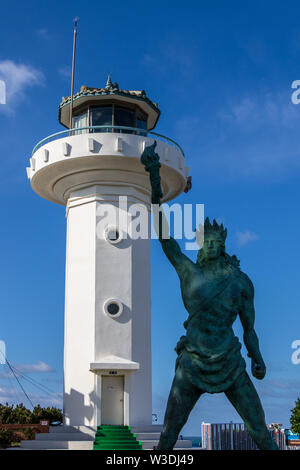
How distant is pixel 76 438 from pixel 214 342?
16975 millimetres

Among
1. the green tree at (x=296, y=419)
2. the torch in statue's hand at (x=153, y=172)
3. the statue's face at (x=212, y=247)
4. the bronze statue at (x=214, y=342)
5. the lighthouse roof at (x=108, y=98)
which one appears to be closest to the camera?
the bronze statue at (x=214, y=342)

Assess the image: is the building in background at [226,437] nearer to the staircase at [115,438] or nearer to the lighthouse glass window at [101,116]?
the staircase at [115,438]

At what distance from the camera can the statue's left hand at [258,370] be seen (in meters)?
7.84

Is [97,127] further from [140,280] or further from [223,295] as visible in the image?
[223,295]

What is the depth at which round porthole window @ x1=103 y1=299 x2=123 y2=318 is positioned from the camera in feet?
80.4

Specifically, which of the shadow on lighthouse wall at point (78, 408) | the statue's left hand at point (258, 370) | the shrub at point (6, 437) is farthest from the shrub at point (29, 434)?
the statue's left hand at point (258, 370)

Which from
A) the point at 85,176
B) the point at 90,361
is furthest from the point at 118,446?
the point at 85,176

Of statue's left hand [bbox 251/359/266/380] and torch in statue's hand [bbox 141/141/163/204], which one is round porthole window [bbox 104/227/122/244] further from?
statue's left hand [bbox 251/359/266/380]

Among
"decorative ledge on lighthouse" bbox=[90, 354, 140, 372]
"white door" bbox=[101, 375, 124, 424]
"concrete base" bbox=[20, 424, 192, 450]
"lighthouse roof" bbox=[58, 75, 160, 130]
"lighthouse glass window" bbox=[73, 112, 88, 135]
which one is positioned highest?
"lighthouse roof" bbox=[58, 75, 160, 130]

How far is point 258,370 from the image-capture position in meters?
7.85

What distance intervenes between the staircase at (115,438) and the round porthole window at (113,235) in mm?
7048

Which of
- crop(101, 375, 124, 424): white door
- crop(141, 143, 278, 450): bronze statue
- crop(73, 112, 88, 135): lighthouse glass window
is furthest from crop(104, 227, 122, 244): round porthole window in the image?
crop(141, 143, 278, 450): bronze statue

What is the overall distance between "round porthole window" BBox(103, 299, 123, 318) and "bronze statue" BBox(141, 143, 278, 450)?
16.4 m
